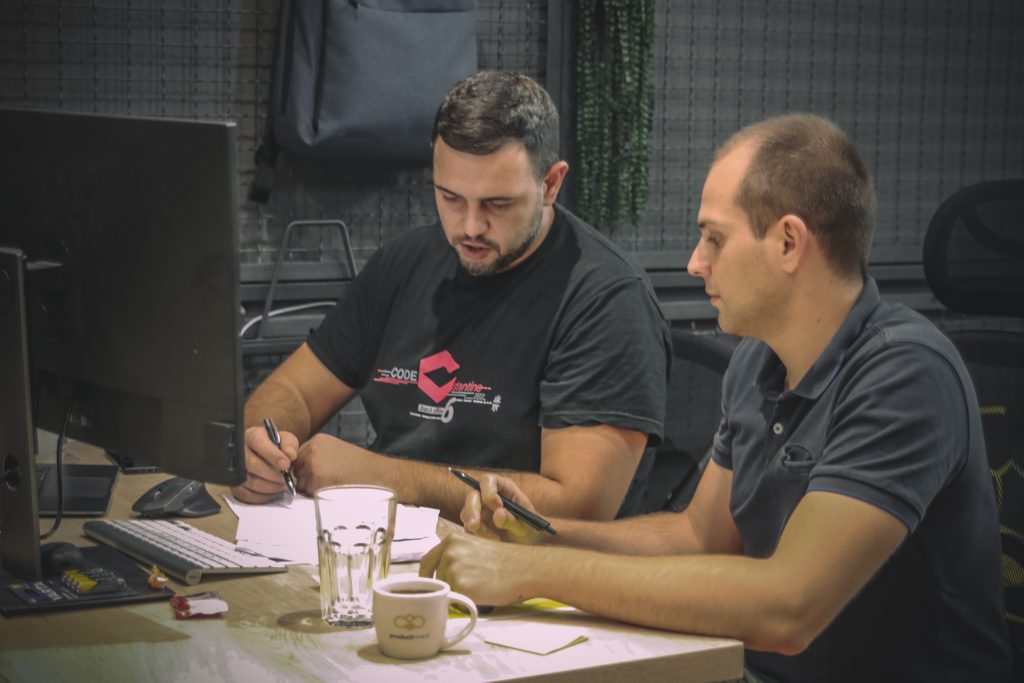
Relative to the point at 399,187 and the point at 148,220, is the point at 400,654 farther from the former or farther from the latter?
the point at 399,187

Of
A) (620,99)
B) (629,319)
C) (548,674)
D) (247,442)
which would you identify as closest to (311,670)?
(548,674)

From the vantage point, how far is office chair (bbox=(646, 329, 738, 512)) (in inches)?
89.0

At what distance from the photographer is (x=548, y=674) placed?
1258mm

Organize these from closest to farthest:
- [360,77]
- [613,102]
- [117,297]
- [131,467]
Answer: [117,297] < [131,467] < [360,77] < [613,102]

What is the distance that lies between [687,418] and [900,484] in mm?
869

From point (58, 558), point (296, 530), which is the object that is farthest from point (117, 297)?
point (296, 530)

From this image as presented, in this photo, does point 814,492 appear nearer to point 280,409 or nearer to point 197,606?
point 197,606

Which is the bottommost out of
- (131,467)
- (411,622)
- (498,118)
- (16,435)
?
(131,467)

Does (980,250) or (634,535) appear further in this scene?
(980,250)

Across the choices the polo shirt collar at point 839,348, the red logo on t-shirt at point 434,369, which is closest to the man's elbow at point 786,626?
the polo shirt collar at point 839,348

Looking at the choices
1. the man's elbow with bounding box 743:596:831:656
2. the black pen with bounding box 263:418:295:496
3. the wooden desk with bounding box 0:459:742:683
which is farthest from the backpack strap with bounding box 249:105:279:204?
the man's elbow with bounding box 743:596:831:656

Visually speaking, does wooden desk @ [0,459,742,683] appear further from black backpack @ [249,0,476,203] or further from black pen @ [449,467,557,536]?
A: black backpack @ [249,0,476,203]

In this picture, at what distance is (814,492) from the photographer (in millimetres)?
1473

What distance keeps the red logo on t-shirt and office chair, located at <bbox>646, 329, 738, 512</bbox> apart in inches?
15.8
